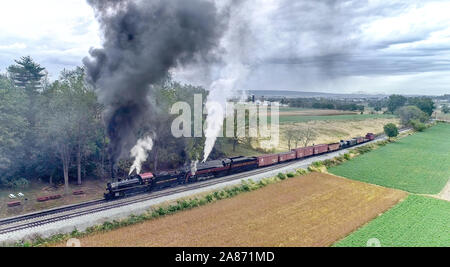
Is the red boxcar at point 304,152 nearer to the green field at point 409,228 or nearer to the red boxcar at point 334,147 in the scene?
the red boxcar at point 334,147

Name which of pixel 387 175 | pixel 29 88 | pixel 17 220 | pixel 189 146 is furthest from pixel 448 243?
pixel 29 88

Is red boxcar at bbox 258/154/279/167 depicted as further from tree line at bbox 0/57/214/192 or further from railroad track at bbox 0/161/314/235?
tree line at bbox 0/57/214/192

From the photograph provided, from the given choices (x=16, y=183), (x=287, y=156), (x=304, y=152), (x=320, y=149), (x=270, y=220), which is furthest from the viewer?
(x=320, y=149)

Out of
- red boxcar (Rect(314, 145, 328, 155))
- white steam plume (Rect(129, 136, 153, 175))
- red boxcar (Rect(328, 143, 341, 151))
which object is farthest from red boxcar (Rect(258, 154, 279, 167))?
white steam plume (Rect(129, 136, 153, 175))

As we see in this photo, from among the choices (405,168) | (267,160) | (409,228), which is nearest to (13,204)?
(267,160)

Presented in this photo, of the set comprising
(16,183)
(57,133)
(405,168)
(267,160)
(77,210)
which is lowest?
(77,210)

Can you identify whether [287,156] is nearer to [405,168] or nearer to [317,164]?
[317,164]

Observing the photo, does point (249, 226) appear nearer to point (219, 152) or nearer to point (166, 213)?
point (166, 213)

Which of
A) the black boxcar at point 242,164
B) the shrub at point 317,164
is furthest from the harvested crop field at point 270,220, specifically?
Answer: the shrub at point 317,164
